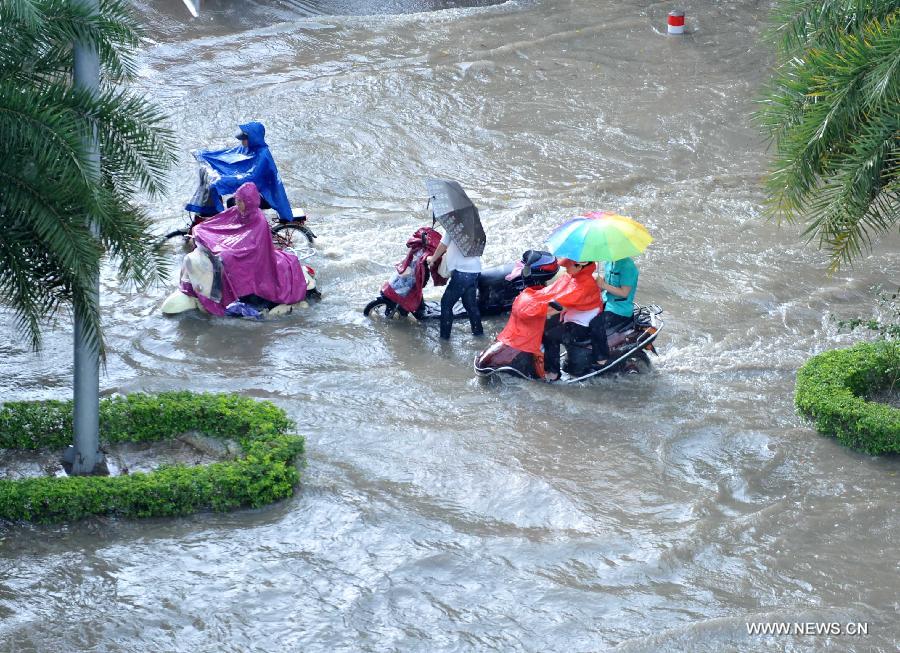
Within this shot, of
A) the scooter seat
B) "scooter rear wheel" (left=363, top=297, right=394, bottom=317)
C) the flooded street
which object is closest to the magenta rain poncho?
the flooded street

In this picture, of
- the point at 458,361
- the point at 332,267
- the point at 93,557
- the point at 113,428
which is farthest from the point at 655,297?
A: the point at 93,557

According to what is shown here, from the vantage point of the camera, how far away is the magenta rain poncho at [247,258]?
452 inches

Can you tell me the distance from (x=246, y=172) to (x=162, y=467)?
18.8ft

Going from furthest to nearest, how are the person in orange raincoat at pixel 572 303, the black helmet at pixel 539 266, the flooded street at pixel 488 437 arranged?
the black helmet at pixel 539 266
the person in orange raincoat at pixel 572 303
the flooded street at pixel 488 437

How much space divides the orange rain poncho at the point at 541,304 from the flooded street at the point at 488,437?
0.49 m

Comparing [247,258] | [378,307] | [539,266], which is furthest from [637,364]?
[247,258]

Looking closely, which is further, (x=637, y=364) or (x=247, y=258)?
(x=247, y=258)

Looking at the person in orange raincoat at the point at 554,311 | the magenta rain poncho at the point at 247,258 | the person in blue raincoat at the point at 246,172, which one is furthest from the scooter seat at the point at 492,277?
the person in blue raincoat at the point at 246,172

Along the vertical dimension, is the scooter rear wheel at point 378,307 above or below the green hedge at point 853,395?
below

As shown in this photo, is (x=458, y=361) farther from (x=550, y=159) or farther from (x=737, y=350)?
(x=550, y=159)

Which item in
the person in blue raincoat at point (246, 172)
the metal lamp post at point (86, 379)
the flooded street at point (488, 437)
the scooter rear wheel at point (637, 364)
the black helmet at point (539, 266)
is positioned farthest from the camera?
the person in blue raincoat at point (246, 172)

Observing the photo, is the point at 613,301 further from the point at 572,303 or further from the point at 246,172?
the point at 246,172

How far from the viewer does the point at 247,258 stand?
11.5 meters

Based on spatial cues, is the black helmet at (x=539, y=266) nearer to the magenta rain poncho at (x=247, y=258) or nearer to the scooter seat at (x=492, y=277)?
the scooter seat at (x=492, y=277)
